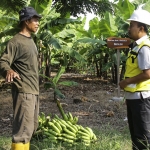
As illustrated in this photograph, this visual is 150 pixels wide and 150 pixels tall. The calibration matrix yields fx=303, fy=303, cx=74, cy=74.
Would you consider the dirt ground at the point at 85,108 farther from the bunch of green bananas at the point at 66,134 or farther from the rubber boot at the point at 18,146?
the rubber boot at the point at 18,146

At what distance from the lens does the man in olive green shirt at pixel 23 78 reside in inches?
132

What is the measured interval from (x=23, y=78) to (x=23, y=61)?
Answer: 0.63 feet

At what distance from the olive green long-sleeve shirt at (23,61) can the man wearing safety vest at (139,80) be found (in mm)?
1036

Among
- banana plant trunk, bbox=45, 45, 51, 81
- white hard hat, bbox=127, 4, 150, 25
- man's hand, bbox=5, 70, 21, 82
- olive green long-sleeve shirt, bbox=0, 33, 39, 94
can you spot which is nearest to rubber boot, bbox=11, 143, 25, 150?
olive green long-sleeve shirt, bbox=0, 33, 39, 94

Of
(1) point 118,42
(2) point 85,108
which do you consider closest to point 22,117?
(2) point 85,108

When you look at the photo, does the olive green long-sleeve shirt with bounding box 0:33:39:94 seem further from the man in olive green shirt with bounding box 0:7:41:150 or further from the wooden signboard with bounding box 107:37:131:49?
the wooden signboard with bounding box 107:37:131:49

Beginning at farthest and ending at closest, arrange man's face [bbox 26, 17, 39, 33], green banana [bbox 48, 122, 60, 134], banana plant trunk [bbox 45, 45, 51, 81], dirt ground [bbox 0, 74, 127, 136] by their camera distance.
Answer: banana plant trunk [bbox 45, 45, 51, 81] → dirt ground [bbox 0, 74, 127, 136] → green banana [bbox 48, 122, 60, 134] → man's face [bbox 26, 17, 39, 33]

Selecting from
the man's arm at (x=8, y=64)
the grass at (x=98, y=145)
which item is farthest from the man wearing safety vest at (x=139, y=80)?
the man's arm at (x=8, y=64)

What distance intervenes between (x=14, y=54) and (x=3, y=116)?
11.1ft

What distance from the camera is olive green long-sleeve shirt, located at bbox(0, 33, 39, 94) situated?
3.31 m

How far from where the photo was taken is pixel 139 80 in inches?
123

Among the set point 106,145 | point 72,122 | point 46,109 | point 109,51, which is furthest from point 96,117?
point 109,51

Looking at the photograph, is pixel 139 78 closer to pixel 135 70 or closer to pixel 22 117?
pixel 135 70

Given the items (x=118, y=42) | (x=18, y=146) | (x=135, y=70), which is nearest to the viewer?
(x=135, y=70)
